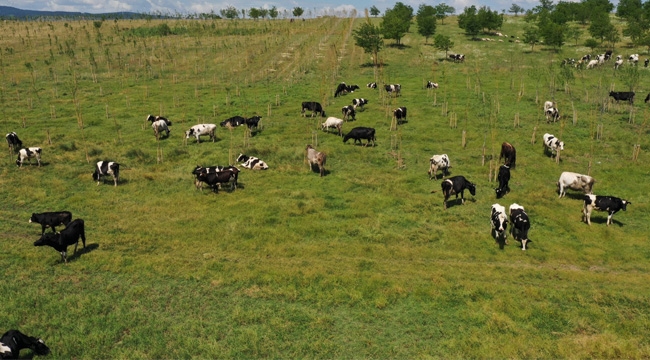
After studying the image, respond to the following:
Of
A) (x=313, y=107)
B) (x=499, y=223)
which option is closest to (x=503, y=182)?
(x=499, y=223)

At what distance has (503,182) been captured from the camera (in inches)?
876

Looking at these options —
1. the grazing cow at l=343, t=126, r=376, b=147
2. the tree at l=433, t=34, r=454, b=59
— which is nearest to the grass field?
the grazing cow at l=343, t=126, r=376, b=147

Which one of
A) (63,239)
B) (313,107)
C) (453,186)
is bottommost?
(63,239)

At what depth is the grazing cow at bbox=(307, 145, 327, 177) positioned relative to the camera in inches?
971

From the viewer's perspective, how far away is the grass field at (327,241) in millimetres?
11922

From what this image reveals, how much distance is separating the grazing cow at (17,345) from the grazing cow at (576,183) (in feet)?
79.4

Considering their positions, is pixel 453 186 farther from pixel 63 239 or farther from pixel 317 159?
pixel 63 239

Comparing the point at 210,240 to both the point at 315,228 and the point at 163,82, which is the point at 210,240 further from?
the point at 163,82

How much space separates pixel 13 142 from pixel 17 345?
75.8 feet

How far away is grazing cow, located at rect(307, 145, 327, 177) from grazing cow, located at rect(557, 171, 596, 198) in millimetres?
13807

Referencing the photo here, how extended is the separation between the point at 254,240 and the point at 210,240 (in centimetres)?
198

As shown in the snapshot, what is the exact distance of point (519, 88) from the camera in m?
44.8

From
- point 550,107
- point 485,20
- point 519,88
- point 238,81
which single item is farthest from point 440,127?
point 485,20

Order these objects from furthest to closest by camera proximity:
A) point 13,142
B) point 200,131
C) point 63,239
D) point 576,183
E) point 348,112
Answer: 1. point 348,112
2. point 200,131
3. point 13,142
4. point 576,183
5. point 63,239
